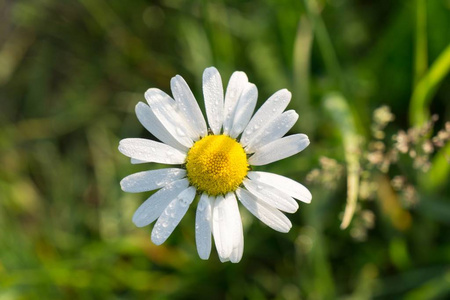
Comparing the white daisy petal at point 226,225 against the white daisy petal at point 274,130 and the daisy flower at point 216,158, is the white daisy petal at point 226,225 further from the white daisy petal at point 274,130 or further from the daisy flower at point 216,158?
the white daisy petal at point 274,130

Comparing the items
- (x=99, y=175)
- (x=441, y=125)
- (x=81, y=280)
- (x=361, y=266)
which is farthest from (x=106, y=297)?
(x=441, y=125)

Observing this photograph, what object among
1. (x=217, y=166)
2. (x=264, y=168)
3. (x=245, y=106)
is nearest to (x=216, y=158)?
(x=217, y=166)

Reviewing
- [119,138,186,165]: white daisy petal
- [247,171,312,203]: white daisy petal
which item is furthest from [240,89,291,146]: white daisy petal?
[119,138,186,165]: white daisy petal

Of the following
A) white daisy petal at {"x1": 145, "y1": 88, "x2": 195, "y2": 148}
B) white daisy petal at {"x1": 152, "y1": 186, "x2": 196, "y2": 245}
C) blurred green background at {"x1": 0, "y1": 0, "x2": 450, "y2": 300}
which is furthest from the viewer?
blurred green background at {"x1": 0, "y1": 0, "x2": 450, "y2": 300}

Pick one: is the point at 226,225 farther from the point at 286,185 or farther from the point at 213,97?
the point at 213,97

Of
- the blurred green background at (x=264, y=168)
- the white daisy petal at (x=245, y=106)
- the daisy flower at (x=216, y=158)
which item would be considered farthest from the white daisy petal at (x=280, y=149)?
the blurred green background at (x=264, y=168)

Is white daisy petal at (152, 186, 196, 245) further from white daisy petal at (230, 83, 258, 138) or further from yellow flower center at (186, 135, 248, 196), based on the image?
white daisy petal at (230, 83, 258, 138)
